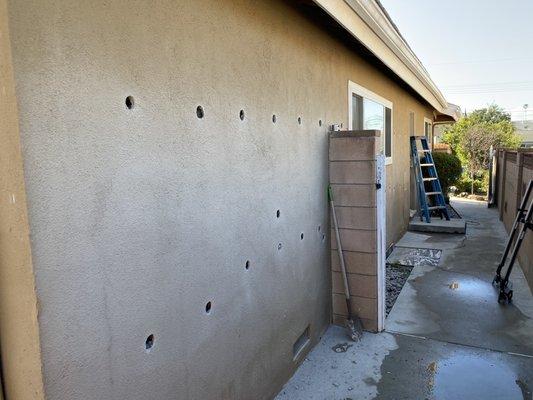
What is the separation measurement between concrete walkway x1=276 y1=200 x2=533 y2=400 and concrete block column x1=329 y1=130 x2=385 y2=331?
38 centimetres

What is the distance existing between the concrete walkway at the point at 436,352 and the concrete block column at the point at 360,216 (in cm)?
38

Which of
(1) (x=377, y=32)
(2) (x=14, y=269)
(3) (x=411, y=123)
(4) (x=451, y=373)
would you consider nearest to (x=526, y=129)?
(3) (x=411, y=123)

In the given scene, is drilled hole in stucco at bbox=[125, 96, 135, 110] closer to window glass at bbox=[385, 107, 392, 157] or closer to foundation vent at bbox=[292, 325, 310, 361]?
foundation vent at bbox=[292, 325, 310, 361]

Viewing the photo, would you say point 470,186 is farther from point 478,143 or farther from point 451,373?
point 451,373

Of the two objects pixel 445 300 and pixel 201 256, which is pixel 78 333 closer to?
pixel 201 256

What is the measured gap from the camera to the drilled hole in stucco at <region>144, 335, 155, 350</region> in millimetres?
1883

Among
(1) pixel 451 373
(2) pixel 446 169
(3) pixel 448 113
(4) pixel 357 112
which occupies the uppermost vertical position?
(3) pixel 448 113

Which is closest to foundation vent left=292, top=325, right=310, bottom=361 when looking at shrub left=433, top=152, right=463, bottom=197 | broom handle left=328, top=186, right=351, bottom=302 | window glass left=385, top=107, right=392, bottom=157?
broom handle left=328, top=186, right=351, bottom=302

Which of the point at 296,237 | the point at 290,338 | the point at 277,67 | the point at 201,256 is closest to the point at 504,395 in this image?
the point at 290,338

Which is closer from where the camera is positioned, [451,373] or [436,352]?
[451,373]

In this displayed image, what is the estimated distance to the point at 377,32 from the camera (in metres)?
4.36

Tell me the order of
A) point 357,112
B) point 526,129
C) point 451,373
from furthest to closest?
1. point 526,129
2. point 357,112
3. point 451,373

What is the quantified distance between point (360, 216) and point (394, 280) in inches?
86.9

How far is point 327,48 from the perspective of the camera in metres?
4.27
